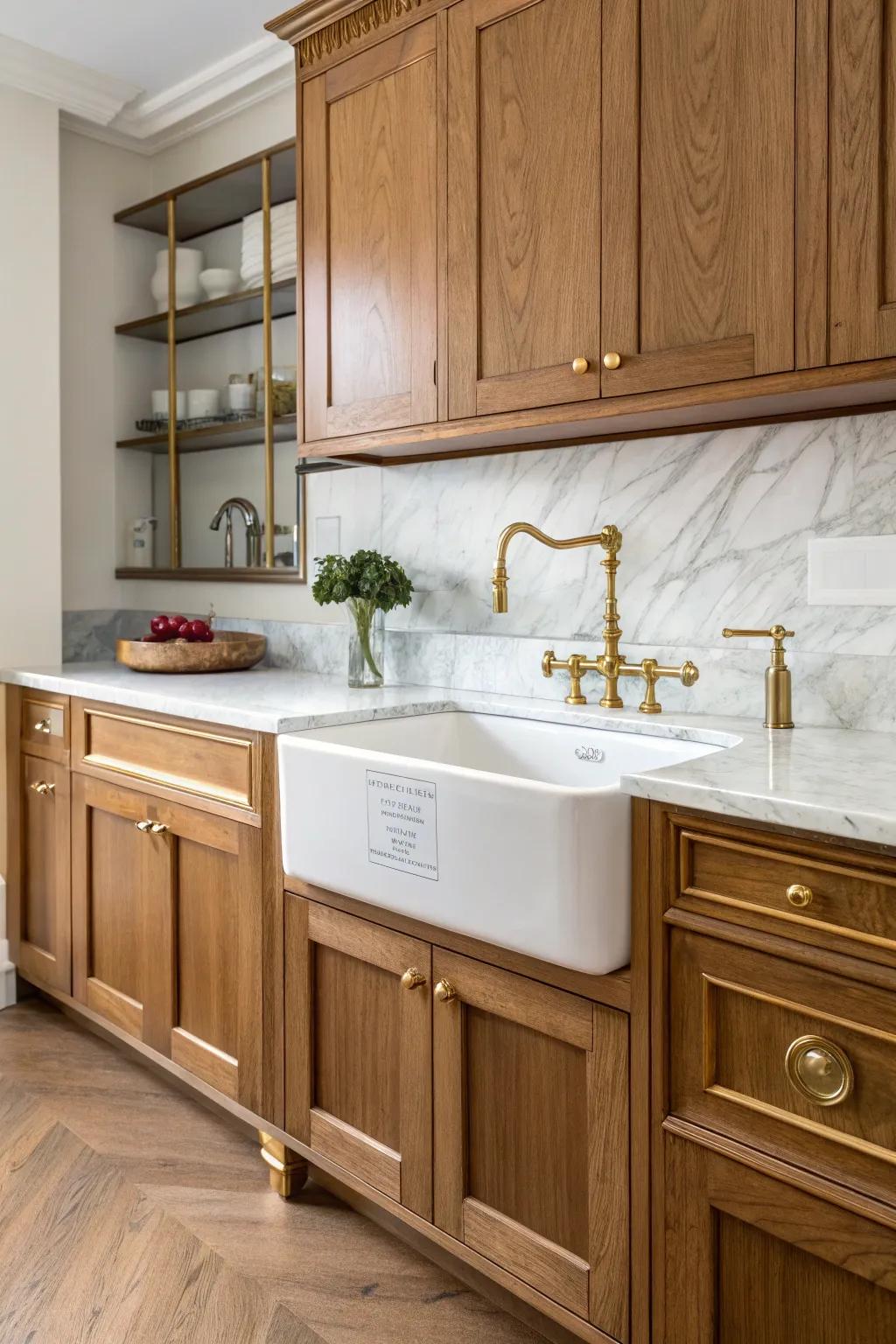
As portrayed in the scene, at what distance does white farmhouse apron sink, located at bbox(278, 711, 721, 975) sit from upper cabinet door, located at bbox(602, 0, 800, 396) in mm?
639

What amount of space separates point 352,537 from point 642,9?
137 cm

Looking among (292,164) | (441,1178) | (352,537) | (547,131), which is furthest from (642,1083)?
(292,164)


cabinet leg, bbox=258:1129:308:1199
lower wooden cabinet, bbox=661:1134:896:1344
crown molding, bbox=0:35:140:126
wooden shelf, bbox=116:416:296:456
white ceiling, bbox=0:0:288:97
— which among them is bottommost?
cabinet leg, bbox=258:1129:308:1199

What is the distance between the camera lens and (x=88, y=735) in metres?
2.46

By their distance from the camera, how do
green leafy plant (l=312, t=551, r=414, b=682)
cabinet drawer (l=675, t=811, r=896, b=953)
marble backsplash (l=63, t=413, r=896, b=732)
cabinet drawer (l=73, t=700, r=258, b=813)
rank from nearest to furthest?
cabinet drawer (l=675, t=811, r=896, b=953), marble backsplash (l=63, t=413, r=896, b=732), cabinet drawer (l=73, t=700, r=258, b=813), green leafy plant (l=312, t=551, r=414, b=682)

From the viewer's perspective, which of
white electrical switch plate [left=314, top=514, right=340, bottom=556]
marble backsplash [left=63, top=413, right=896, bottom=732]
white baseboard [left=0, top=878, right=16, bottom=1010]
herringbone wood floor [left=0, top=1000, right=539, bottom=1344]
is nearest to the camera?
herringbone wood floor [left=0, top=1000, right=539, bottom=1344]

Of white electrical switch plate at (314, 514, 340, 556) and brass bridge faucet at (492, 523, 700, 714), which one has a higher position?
white electrical switch plate at (314, 514, 340, 556)

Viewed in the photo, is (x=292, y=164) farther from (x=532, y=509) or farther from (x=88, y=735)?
(x=88, y=735)

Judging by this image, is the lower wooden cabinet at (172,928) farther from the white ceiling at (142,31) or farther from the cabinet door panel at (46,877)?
the white ceiling at (142,31)

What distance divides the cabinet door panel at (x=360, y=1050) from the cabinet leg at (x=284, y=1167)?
95 mm

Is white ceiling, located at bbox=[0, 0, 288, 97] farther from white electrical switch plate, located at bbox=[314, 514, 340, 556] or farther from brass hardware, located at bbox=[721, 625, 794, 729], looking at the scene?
brass hardware, located at bbox=[721, 625, 794, 729]

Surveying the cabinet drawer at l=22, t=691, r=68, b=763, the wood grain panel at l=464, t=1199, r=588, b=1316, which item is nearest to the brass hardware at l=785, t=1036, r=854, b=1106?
the wood grain panel at l=464, t=1199, r=588, b=1316

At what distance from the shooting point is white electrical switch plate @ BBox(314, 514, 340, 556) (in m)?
2.69

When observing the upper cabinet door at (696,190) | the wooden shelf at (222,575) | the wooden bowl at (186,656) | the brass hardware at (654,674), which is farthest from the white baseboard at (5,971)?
the upper cabinet door at (696,190)
